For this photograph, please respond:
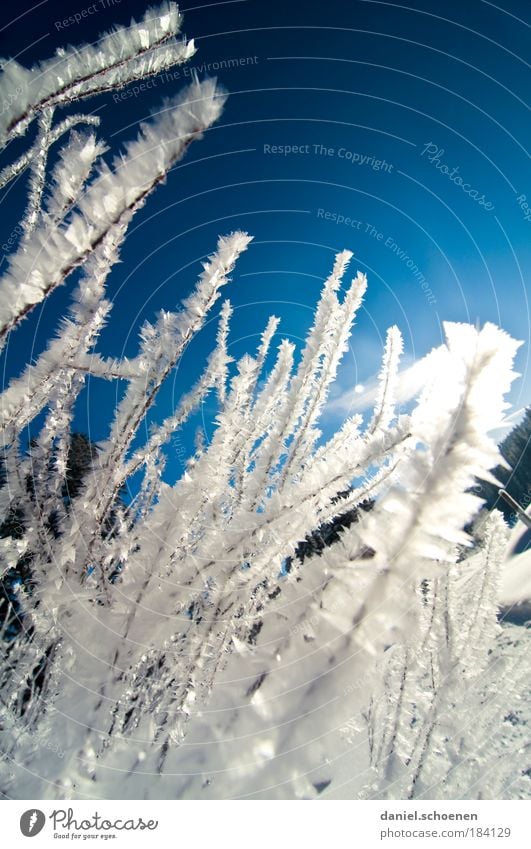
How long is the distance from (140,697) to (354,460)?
1.40 m

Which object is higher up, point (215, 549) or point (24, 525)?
point (215, 549)

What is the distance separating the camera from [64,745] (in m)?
1.55

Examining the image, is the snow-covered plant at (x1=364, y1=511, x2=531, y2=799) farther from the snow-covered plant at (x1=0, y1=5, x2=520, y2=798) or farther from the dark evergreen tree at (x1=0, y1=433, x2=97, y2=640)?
the dark evergreen tree at (x1=0, y1=433, x2=97, y2=640)

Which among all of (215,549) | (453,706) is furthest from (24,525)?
(453,706)

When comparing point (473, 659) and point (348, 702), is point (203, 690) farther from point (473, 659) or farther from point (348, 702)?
point (473, 659)

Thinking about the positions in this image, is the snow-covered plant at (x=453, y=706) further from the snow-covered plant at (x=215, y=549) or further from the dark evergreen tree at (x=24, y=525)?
the dark evergreen tree at (x=24, y=525)

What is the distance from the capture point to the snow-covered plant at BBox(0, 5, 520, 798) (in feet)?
2.39

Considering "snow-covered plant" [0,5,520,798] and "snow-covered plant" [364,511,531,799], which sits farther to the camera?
"snow-covered plant" [364,511,531,799]

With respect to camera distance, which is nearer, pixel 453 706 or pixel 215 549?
pixel 215 549

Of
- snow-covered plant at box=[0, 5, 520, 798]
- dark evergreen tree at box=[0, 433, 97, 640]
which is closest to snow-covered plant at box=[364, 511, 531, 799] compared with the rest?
snow-covered plant at box=[0, 5, 520, 798]

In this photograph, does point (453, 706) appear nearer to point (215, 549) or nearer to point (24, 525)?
point (215, 549)

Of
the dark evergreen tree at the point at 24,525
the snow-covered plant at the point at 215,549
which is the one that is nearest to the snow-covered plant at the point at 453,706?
the snow-covered plant at the point at 215,549

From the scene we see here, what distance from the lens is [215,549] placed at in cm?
122
